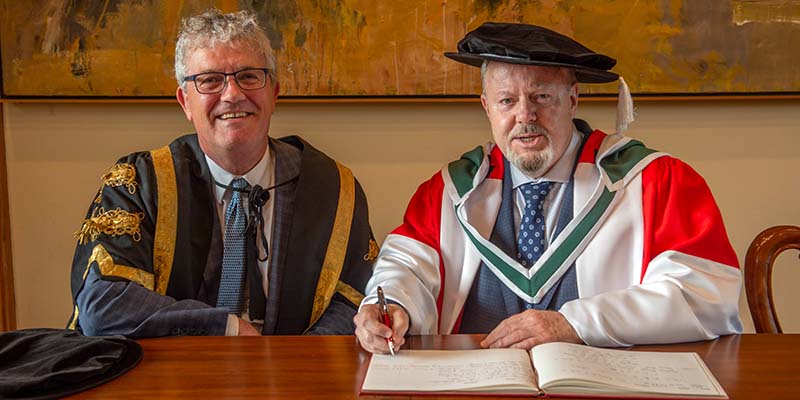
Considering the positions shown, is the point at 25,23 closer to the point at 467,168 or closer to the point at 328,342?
the point at 467,168

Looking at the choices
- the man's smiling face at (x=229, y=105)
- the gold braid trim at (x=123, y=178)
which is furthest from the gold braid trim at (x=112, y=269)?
the man's smiling face at (x=229, y=105)

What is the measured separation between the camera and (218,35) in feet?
8.30

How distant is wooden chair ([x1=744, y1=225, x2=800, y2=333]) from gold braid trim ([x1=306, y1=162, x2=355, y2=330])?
1252 mm

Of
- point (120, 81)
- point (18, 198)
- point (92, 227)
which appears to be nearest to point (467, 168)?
point (92, 227)

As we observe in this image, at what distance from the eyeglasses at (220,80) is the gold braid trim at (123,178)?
346mm

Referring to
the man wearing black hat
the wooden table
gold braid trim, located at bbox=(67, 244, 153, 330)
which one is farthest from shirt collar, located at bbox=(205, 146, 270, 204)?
the wooden table

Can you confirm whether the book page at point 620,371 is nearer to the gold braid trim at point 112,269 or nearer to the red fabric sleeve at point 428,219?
the red fabric sleeve at point 428,219

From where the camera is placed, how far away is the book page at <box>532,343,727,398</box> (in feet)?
5.34

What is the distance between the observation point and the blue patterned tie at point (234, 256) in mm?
2579

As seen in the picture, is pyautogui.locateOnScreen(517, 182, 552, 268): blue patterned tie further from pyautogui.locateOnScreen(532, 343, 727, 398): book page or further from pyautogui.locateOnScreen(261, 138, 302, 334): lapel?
pyautogui.locateOnScreen(261, 138, 302, 334): lapel

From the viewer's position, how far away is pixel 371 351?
1.95 meters

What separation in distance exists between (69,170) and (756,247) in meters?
2.88

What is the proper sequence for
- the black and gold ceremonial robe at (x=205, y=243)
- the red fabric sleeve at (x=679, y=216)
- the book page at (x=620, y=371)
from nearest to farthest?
1. the book page at (x=620, y=371)
2. the red fabric sleeve at (x=679, y=216)
3. the black and gold ceremonial robe at (x=205, y=243)

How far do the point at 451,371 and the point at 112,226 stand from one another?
1250 millimetres
